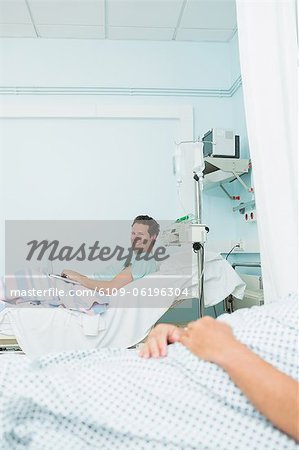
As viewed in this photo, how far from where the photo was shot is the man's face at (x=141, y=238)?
3551 millimetres

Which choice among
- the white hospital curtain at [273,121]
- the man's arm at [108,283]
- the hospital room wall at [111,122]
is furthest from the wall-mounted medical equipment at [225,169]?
the white hospital curtain at [273,121]

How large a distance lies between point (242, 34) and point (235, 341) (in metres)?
1.32

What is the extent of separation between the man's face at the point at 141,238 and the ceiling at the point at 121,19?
1.74m

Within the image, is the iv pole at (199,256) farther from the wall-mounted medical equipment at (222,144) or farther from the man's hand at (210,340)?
the man's hand at (210,340)

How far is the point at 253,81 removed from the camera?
1.79 m

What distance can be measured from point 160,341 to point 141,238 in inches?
94.7

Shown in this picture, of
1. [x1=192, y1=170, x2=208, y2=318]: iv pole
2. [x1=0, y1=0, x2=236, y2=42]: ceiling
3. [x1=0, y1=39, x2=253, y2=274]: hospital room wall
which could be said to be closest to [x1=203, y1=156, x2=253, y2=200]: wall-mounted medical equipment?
[x1=0, y1=39, x2=253, y2=274]: hospital room wall

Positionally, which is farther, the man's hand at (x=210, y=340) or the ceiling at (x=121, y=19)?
the ceiling at (x=121, y=19)

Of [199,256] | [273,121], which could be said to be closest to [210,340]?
[273,121]

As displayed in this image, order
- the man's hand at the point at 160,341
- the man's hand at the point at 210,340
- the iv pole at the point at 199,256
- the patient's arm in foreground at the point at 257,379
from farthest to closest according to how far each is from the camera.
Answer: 1. the iv pole at the point at 199,256
2. the man's hand at the point at 160,341
3. the man's hand at the point at 210,340
4. the patient's arm in foreground at the point at 257,379

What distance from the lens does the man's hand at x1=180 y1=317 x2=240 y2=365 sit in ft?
3.19

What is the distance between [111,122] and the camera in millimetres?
4172

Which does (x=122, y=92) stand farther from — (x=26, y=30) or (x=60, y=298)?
(x=60, y=298)

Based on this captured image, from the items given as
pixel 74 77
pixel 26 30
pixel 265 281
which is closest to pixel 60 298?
pixel 265 281
